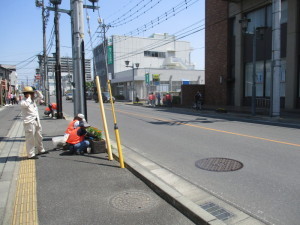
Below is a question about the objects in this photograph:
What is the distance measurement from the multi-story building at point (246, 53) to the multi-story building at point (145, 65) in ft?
34.9

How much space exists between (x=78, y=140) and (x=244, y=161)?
4.14m

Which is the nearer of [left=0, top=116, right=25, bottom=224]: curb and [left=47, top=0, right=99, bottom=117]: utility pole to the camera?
[left=0, top=116, right=25, bottom=224]: curb

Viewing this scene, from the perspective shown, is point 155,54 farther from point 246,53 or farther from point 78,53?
point 78,53

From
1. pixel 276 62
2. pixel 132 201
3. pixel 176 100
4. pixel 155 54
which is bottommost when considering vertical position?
pixel 132 201

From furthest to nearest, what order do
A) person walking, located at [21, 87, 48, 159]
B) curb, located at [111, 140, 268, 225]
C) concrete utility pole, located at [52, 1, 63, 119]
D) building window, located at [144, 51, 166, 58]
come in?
building window, located at [144, 51, 166, 58]
concrete utility pole, located at [52, 1, 63, 119]
person walking, located at [21, 87, 48, 159]
curb, located at [111, 140, 268, 225]

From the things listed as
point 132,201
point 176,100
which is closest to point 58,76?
point 132,201

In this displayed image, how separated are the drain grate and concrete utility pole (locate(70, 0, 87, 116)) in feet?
17.6

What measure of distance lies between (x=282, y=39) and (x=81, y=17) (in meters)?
16.1

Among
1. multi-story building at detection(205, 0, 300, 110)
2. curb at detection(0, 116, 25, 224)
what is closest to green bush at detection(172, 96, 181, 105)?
multi-story building at detection(205, 0, 300, 110)

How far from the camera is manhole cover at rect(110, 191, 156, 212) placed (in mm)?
3874

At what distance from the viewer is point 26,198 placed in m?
4.21

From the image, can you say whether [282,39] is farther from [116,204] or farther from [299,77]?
[116,204]

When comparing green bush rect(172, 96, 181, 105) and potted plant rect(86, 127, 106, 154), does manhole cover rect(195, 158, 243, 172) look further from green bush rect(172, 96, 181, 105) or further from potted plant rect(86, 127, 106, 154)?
green bush rect(172, 96, 181, 105)

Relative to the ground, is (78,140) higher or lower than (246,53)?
lower
